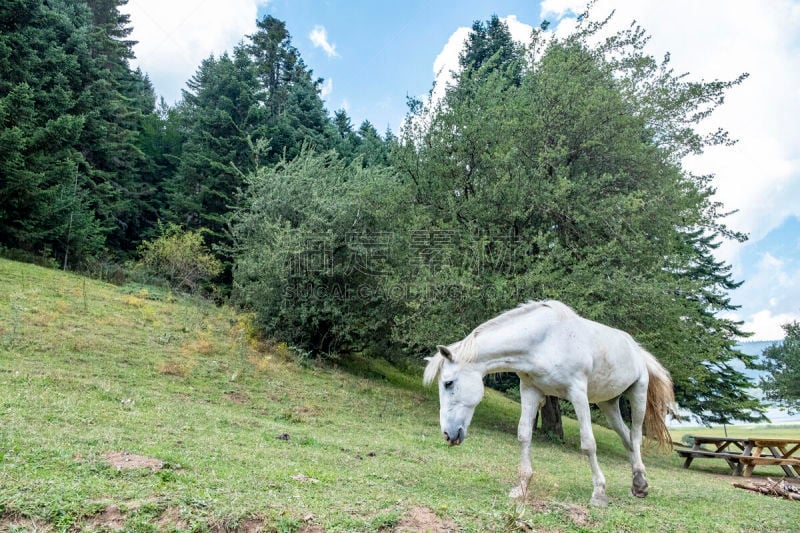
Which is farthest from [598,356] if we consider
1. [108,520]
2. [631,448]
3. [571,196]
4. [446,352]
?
[571,196]

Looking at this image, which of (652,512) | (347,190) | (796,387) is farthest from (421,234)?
(796,387)

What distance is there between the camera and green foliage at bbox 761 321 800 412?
2212cm

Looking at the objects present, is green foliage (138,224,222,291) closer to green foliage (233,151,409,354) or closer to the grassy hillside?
green foliage (233,151,409,354)

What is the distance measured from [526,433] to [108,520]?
3982 mm

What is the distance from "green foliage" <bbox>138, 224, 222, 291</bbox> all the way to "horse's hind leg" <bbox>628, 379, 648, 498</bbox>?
77.4ft

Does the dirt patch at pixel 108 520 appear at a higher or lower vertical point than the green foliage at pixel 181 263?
lower

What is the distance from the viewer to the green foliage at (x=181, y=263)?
2519 cm

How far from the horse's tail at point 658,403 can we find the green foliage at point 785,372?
843 inches

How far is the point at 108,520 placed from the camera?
3.20 m

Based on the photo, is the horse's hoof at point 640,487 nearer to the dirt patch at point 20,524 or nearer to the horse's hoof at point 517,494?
the horse's hoof at point 517,494

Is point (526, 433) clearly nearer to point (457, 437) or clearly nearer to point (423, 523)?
point (457, 437)

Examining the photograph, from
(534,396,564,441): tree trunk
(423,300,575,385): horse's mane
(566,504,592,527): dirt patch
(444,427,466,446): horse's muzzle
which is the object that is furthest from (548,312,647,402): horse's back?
(534,396,564,441): tree trunk

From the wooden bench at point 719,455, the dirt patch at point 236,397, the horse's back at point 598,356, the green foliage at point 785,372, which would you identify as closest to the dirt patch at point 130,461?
the horse's back at point 598,356

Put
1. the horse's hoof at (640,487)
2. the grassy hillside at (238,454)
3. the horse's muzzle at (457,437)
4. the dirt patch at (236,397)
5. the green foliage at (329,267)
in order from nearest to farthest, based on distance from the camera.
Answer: the grassy hillside at (238,454)
the horse's muzzle at (457,437)
the horse's hoof at (640,487)
the dirt patch at (236,397)
the green foliage at (329,267)
